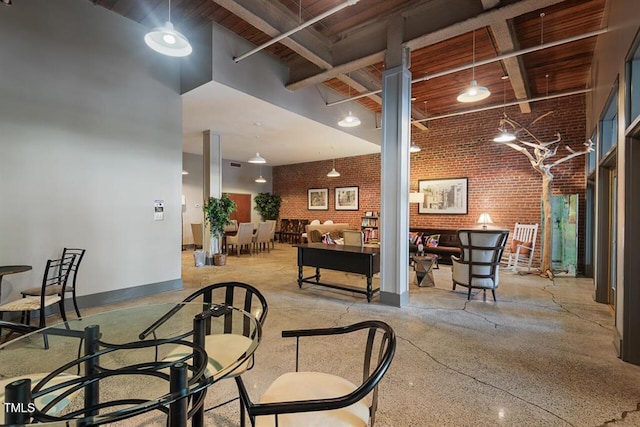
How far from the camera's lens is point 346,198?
34.3ft

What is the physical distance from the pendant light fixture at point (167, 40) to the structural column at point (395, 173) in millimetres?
2552

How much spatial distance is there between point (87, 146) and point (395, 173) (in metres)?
4.06

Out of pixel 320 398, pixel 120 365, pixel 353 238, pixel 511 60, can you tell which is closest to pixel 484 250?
pixel 353 238

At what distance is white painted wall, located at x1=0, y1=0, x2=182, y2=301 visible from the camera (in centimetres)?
343

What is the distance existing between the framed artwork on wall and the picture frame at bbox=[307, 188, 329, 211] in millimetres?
481

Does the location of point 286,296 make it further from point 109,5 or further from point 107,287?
point 109,5

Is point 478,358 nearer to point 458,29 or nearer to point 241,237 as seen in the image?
point 458,29

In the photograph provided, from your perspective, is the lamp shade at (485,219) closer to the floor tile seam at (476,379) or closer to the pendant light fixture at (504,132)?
the pendant light fixture at (504,132)

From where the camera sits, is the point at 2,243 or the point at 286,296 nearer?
the point at 2,243

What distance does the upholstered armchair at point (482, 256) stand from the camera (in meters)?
4.19

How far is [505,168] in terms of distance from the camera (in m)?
7.19

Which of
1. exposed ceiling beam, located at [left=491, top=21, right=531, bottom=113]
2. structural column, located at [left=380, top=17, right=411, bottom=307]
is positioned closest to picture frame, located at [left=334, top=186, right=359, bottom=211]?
exposed ceiling beam, located at [left=491, top=21, right=531, bottom=113]

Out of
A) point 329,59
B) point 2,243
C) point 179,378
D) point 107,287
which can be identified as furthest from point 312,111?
point 179,378

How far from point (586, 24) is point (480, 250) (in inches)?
139
